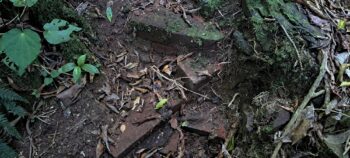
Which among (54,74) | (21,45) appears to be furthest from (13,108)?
(21,45)

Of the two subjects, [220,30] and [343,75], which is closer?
[343,75]

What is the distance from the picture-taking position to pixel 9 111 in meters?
3.09

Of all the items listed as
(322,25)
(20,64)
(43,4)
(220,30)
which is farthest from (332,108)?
(43,4)

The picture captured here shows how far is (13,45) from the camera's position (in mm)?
2828

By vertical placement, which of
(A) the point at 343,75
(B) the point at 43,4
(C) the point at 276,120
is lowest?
(C) the point at 276,120

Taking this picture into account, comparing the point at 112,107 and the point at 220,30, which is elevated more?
the point at 220,30

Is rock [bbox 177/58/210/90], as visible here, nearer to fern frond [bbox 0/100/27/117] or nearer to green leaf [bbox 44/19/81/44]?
green leaf [bbox 44/19/81/44]

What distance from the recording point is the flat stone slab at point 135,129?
3180 mm

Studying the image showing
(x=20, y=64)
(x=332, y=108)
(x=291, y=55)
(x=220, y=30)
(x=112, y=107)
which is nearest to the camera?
(x=20, y=64)

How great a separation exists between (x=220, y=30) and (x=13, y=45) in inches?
75.3

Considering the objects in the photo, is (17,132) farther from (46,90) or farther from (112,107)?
(112,107)

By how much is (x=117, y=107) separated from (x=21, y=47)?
1.01 m

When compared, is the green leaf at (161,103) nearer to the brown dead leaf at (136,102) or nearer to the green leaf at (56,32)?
the brown dead leaf at (136,102)

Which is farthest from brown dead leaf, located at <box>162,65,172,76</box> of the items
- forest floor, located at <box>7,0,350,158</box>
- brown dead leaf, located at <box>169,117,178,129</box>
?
brown dead leaf, located at <box>169,117,178,129</box>
